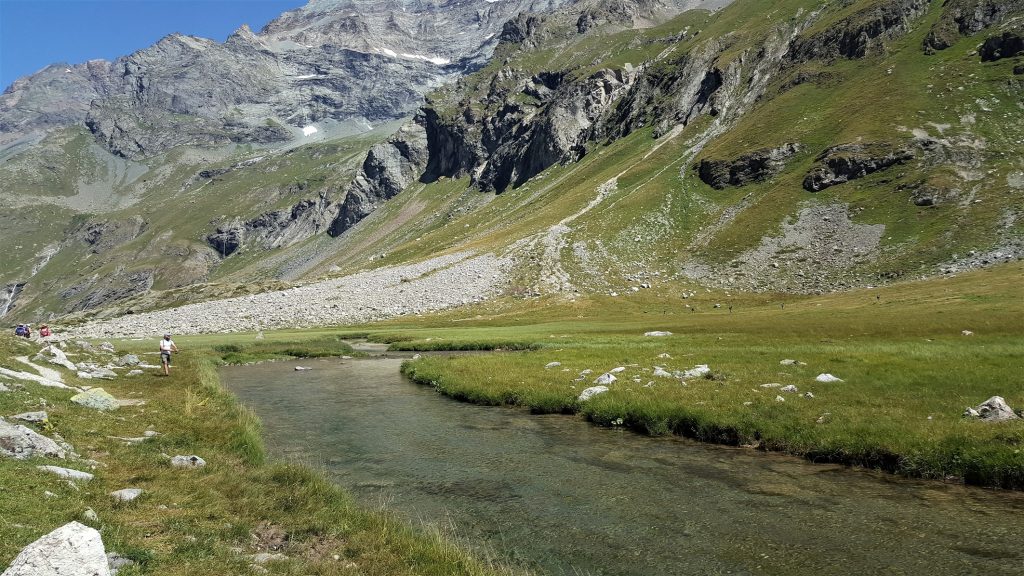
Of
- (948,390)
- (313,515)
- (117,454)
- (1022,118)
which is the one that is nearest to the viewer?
(313,515)

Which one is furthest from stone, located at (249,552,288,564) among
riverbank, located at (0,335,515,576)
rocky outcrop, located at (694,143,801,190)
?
rocky outcrop, located at (694,143,801,190)

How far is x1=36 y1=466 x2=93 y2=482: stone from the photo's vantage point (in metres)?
11.5

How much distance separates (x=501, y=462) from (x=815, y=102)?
146 meters

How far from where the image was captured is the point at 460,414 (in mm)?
27484

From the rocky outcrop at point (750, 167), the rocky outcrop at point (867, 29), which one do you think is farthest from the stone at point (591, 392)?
the rocky outcrop at point (867, 29)

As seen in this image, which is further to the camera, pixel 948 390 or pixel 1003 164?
pixel 1003 164

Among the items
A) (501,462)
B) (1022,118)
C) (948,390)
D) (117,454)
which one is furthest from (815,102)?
(117,454)

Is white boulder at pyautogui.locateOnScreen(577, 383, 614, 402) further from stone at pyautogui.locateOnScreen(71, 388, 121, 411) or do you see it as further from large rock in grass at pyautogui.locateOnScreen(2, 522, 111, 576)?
large rock in grass at pyautogui.locateOnScreen(2, 522, 111, 576)

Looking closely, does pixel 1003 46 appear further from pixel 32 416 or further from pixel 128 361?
pixel 32 416

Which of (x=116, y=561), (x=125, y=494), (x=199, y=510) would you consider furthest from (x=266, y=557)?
(x=125, y=494)

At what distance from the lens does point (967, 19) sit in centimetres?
12494

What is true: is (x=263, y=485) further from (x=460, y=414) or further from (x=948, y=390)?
(x=948, y=390)

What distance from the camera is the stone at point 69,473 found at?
1149cm

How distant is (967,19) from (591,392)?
157 meters
